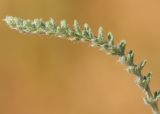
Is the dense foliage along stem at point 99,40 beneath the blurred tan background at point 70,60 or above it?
beneath

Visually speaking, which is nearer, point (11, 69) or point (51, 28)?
point (51, 28)

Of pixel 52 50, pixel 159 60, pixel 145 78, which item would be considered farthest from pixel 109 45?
pixel 52 50

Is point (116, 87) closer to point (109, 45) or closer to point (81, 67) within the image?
point (81, 67)

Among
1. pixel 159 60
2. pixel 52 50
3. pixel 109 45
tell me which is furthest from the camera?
pixel 52 50

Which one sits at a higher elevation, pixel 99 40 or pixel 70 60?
pixel 70 60

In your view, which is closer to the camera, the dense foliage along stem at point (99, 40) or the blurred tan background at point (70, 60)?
the dense foliage along stem at point (99, 40)

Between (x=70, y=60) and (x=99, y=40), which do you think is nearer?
(x=99, y=40)

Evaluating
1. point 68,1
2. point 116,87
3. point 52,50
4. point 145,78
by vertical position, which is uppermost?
point 68,1

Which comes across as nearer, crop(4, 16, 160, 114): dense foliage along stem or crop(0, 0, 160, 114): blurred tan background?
crop(4, 16, 160, 114): dense foliage along stem
